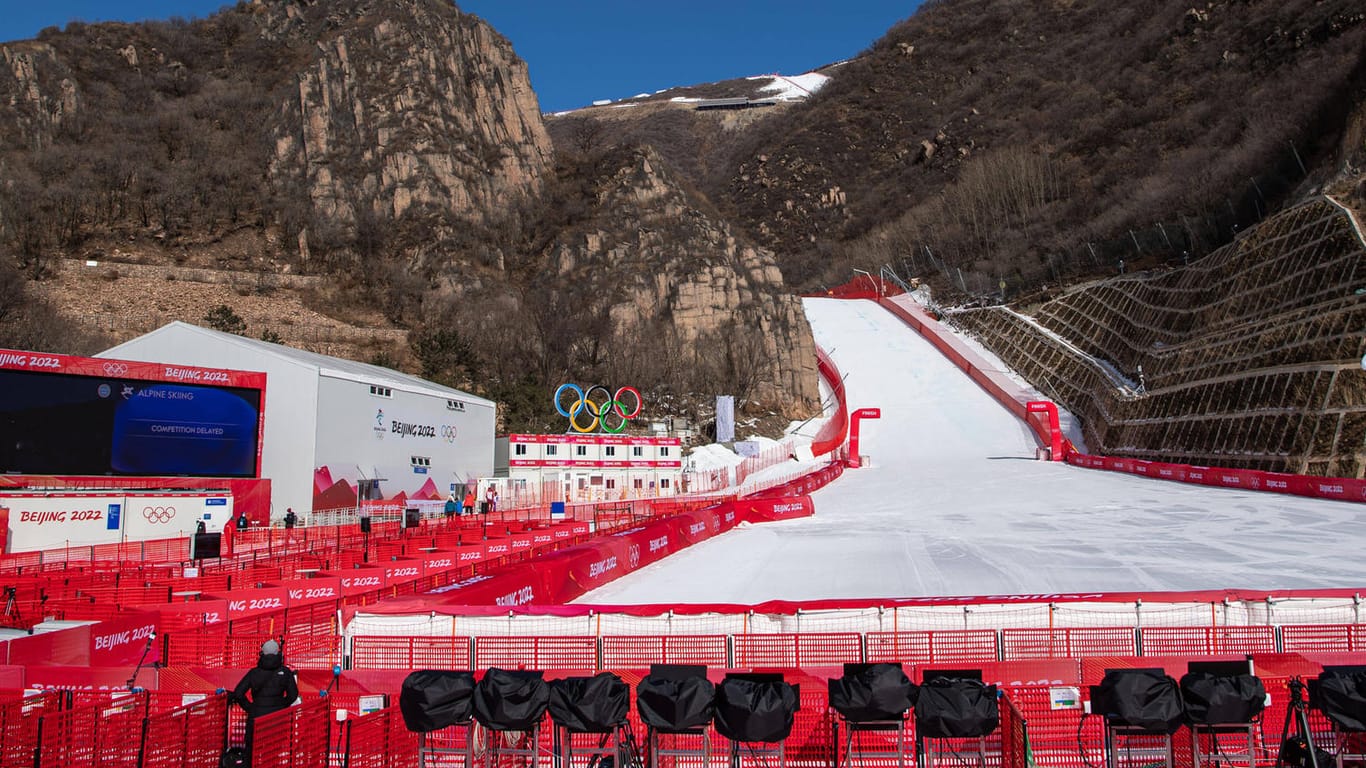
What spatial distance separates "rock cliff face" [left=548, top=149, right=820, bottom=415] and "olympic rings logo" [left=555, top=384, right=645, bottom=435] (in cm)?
1281

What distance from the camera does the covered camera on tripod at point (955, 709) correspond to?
761cm

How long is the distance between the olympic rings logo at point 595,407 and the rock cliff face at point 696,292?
12.8m

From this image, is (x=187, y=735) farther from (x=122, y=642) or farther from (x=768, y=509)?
(x=768, y=509)

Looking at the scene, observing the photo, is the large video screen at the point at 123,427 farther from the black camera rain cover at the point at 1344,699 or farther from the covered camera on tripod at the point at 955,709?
the black camera rain cover at the point at 1344,699

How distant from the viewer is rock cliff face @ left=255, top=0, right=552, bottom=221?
79.9m

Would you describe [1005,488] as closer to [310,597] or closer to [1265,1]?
[310,597]

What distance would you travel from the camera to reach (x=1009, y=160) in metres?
120

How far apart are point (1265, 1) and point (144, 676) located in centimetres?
14132

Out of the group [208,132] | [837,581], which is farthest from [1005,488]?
[208,132]

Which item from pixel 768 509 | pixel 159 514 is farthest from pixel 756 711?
pixel 159 514

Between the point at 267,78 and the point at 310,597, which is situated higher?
the point at 267,78

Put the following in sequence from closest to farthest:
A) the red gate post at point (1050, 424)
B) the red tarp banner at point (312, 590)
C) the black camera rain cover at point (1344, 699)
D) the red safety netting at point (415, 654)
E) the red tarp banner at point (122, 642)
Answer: the black camera rain cover at point (1344, 699) < the red safety netting at point (415, 654) < the red tarp banner at point (122, 642) < the red tarp banner at point (312, 590) < the red gate post at point (1050, 424)

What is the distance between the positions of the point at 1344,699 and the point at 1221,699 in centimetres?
90

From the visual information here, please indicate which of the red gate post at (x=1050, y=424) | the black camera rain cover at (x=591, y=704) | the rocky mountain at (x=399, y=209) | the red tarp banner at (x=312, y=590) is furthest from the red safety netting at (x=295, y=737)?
the rocky mountain at (x=399, y=209)
